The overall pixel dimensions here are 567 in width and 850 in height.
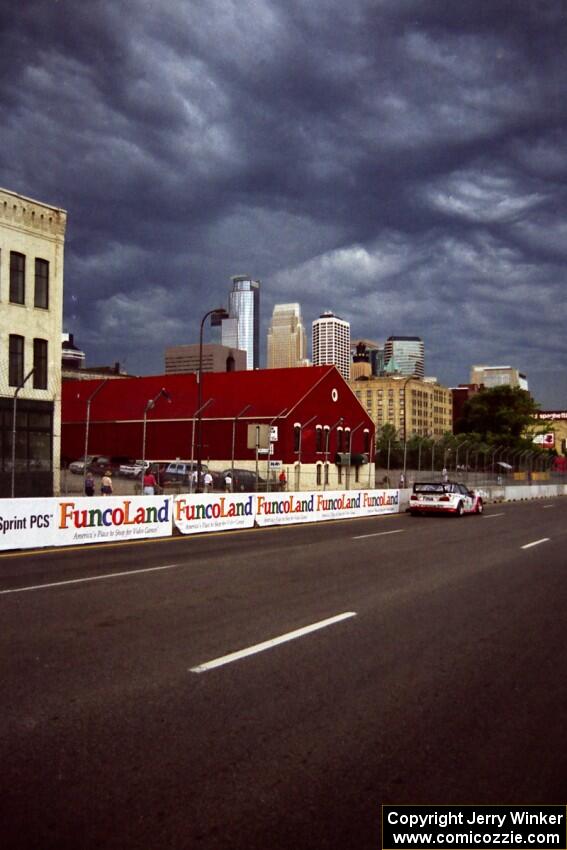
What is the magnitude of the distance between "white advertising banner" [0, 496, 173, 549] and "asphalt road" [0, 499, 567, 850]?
179 inches

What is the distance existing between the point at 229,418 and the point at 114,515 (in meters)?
39.7

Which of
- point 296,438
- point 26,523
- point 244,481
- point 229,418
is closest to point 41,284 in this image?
point 244,481

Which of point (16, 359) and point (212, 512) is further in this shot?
point (16, 359)

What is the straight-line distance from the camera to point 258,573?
42.4 feet

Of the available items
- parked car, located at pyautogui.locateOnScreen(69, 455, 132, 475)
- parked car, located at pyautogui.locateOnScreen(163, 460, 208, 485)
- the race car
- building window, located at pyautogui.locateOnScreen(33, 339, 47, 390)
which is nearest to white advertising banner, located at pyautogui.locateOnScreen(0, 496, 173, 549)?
the race car

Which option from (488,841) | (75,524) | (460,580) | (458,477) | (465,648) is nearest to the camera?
(488,841)

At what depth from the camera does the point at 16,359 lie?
33844 millimetres

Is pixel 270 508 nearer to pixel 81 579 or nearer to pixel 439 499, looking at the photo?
pixel 439 499

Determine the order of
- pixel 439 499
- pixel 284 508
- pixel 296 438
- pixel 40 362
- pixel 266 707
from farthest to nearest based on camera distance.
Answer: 1. pixel 296 438
2. pixel 40 362
3. pixel 439 499
4. pixel 284 508
5. pixel 266 707

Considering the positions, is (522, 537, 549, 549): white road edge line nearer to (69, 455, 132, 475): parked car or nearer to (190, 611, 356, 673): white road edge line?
(190, 611, 356, 673): white road edge line

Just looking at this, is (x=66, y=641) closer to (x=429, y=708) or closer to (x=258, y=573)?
(x=429, y=708)

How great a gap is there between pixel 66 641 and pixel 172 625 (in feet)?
4.14

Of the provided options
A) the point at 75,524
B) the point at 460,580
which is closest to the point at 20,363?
the point at 75,524

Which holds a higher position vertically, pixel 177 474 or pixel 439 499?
pixel 177 474
